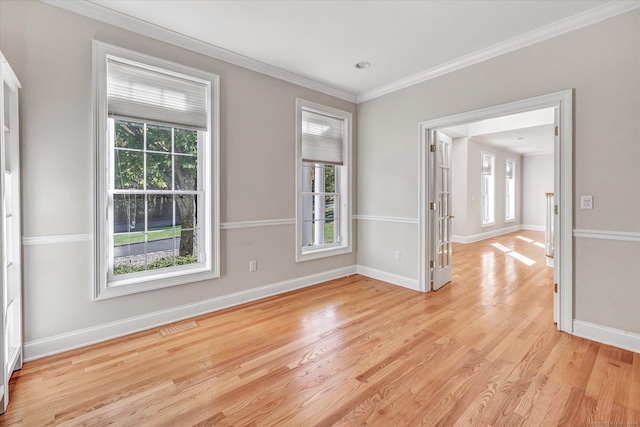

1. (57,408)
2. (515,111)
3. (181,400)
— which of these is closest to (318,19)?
(515,111)

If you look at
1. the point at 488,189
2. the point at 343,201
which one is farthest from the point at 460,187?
the point at 343,201

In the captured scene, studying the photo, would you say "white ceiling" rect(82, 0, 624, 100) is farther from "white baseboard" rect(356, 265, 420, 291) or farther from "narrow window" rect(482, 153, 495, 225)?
"narrow window" rect(482, 153, 495, 225)

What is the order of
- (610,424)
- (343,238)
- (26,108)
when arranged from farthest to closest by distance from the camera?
(343,238) < (26,108) < (610,424)

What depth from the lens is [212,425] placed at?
160 cm

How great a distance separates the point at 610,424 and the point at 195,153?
12.1 ft

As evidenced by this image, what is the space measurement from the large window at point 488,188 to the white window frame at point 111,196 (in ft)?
26.0

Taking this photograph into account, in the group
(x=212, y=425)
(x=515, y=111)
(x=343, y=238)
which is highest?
(x=515, y=111)

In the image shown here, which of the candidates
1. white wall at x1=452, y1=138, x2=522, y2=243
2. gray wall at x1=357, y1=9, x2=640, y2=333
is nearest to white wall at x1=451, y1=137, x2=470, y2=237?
white wall at x1=452, y1=138, x2=522, y2=243

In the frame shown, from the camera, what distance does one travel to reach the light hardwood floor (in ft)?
5.49

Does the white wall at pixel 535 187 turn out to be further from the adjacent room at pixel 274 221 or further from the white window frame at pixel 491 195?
the adjacent room at pixel 274 221

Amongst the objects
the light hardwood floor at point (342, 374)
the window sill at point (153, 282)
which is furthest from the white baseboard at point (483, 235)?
the window sill at point (153, 282)

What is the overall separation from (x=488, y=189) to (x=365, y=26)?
765cm

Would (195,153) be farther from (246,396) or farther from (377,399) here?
(377,399)

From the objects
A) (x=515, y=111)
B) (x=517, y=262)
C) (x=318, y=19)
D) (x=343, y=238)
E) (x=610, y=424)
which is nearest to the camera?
(x=610, y=424)
